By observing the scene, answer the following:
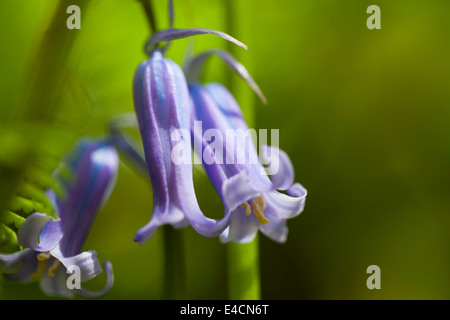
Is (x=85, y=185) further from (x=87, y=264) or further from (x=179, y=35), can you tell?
(x=179, y=35)

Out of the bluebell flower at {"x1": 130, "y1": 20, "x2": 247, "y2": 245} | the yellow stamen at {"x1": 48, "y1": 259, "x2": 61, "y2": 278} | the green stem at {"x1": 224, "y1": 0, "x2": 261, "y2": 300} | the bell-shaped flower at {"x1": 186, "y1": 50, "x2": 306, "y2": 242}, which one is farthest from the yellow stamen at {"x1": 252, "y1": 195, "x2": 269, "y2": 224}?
the yellow stamen at {"x1": 48, "y1": 259, "x2": 61, "y2": 278}

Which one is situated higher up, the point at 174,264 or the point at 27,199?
the point at 27,199

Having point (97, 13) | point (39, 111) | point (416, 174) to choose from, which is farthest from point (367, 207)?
point (39, 111)

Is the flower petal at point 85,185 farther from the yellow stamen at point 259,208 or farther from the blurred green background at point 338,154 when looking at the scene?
the blurred green background at point 338,154

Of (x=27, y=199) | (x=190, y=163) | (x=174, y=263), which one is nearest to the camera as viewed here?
(x=27, y=199)

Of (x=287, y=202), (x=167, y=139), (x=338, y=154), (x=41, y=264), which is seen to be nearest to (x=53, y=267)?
(x=41, y=264)

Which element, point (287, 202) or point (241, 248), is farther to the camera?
point (241, 248)
